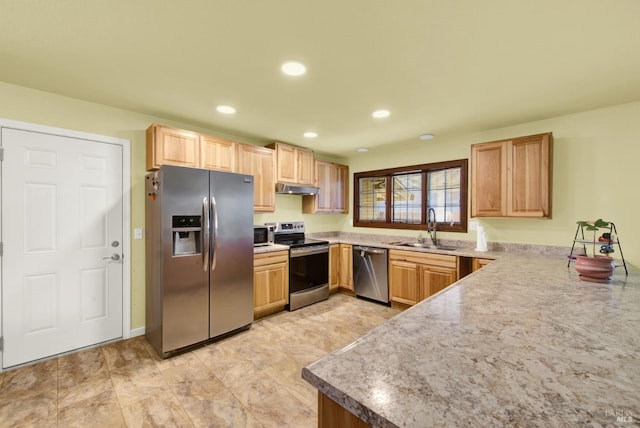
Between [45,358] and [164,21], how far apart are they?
9.72 feet

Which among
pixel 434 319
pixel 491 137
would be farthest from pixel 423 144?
pixel 434 319

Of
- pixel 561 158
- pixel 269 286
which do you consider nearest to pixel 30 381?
pixel 269 286

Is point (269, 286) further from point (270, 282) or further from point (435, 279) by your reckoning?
point (435, 279)

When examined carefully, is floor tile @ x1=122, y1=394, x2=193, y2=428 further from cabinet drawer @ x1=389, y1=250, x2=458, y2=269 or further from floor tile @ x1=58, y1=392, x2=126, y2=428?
cabinet drawer @ x1=389, y1=250, x2=458, y2=269

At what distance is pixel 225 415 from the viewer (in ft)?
5.95

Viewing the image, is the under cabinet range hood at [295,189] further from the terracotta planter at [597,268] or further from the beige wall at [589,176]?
the terracotta planter at [597,268]

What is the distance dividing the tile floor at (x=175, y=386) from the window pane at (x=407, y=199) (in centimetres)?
217

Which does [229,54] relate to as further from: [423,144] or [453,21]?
[423,144]

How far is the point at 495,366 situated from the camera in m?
0.83

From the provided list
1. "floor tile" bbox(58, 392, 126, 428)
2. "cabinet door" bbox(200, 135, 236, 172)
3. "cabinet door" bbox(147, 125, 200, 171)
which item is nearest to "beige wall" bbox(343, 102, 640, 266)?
"cabinet door" bbox(200, 135, 236, 172)

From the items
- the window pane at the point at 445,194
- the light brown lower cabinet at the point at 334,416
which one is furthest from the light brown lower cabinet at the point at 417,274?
A: the light brown lower cabinet at the point at 334,416

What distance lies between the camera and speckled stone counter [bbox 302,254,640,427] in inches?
25.2

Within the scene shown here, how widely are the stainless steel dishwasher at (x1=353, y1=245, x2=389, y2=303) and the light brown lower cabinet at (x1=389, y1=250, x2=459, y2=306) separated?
10 centimetres

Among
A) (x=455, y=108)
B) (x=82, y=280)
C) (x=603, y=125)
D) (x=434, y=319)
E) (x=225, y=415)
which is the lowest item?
(x=225, y=415)
